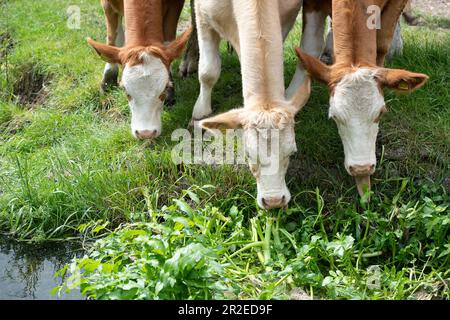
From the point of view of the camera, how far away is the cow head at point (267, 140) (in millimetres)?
6535

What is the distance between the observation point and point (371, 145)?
6863mm

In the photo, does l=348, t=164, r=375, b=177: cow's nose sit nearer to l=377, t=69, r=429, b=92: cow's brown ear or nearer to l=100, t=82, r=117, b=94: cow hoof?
l=377, t=69, r=429, b=92: cow's brown ear

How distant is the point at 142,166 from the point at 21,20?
4.40m

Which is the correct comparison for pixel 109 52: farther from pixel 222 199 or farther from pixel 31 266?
pixel 31 266

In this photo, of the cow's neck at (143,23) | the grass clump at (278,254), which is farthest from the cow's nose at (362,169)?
the cow's neck at (143,23)

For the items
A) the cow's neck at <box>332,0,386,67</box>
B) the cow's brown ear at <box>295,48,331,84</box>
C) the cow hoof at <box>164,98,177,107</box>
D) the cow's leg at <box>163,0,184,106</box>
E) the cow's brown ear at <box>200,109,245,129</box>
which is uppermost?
the cow's leg at <box>163,0,184,106</box>

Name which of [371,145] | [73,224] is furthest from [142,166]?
[371,145]

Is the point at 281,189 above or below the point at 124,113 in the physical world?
below

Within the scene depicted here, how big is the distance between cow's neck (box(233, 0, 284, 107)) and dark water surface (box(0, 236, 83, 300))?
203 centimetres

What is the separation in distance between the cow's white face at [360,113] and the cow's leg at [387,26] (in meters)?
A: 1.18

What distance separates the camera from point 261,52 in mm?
6723

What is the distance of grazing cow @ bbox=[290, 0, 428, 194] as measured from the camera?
6.82m

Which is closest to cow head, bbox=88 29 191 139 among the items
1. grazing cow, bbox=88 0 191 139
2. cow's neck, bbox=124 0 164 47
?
grazing cow, bbox=88 0 191 139
